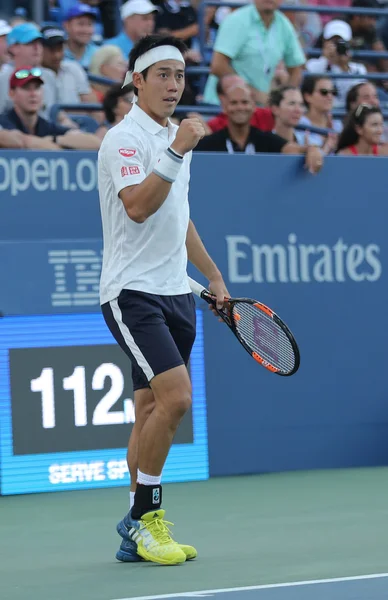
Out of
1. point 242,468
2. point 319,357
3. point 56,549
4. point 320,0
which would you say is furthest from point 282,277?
point 320,0

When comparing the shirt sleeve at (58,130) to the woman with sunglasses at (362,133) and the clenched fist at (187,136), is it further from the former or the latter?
the clenched fist at (187,136)

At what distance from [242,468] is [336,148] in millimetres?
2615

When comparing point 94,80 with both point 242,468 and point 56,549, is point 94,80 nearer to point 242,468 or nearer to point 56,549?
point 242,468

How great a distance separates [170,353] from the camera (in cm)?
470

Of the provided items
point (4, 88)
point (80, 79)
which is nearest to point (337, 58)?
point (80, 79)

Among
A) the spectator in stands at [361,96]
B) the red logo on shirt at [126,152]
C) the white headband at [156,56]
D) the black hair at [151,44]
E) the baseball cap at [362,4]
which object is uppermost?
the baseball cap at [362,4]

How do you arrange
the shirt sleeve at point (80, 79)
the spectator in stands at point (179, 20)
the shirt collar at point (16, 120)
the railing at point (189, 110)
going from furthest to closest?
1. the spectator in stands at point (179, 20)
2. the shirt sleeve at point (80, 79)
3. the railing at point (189, 110)
4. the shirt collar at point (16, 120)

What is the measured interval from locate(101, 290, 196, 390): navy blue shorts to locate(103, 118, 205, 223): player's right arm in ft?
1.16

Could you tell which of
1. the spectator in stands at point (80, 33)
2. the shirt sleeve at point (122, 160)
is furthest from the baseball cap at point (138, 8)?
the shirt sleeve at point (122, 160)

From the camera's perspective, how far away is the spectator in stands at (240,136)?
8305 millimetres

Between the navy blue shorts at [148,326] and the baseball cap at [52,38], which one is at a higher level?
the baseball cap at [52,38]

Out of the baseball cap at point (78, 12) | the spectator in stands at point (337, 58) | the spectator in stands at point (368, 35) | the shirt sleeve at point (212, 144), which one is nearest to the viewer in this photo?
the shirt sleeve at point (212, 144)

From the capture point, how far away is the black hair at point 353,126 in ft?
28.8

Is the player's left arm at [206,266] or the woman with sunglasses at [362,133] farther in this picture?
the woman with sunglasses at [362,133]
